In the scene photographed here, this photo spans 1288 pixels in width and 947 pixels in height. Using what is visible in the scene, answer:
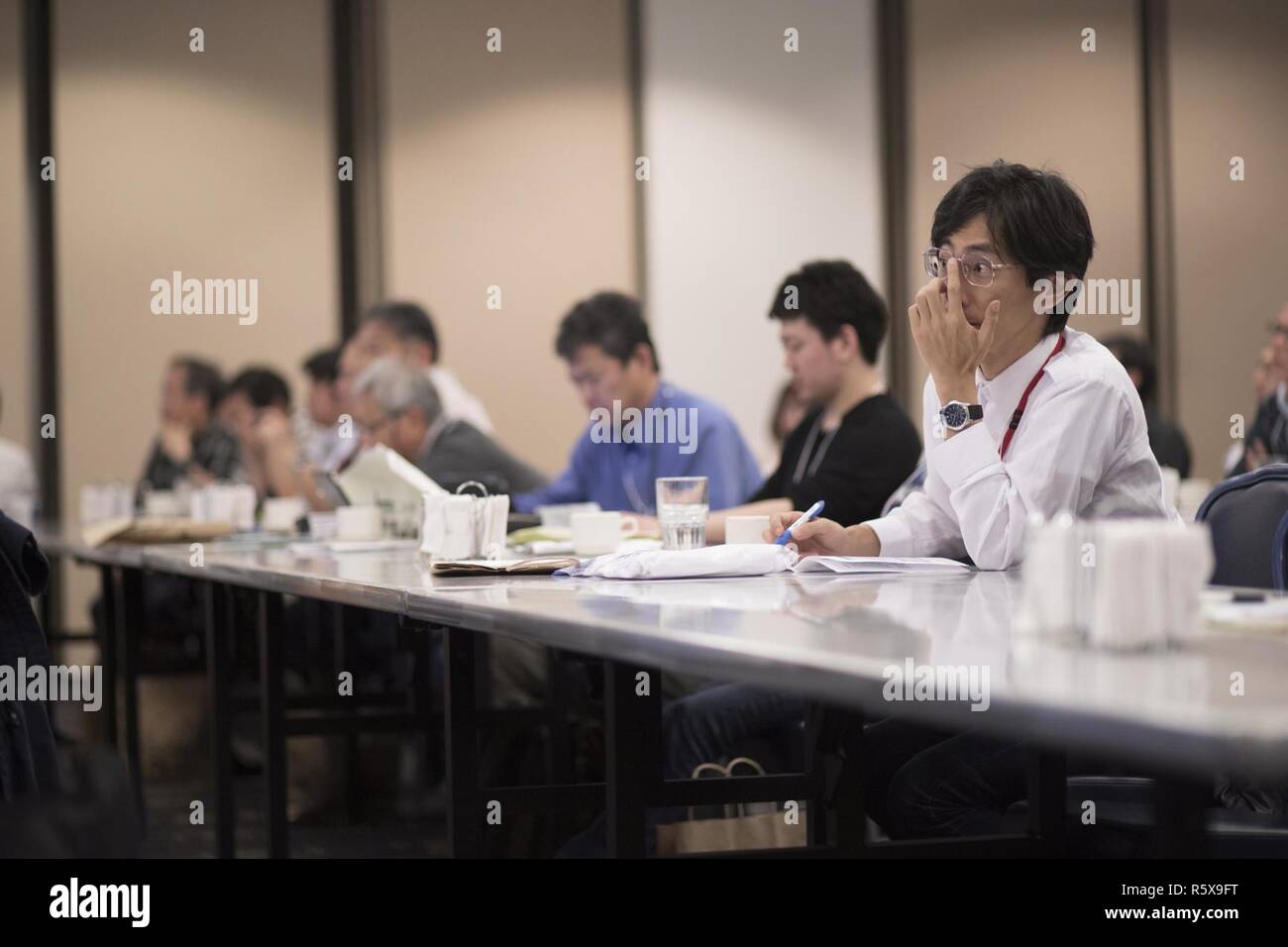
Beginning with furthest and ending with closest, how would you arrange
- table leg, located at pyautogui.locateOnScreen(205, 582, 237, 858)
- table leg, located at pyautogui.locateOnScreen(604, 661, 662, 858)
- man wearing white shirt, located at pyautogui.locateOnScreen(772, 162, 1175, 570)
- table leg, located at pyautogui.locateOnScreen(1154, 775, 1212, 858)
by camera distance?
table leg, located at pyautogui.locateOnScreen(205, 582, 237, 858), man wearing white shirt, located at pyautogui.locateOnScreen(772, 162, 1175, 570), table leg, located at pyautogui.locateOnScreen(604, 661, 662, 858), table leg, located at pyautogui.locateOnScreen(1154, 775, 1212, 858)

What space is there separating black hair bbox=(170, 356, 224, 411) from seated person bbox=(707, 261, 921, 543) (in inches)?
144

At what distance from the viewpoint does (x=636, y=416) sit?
13.2 ft

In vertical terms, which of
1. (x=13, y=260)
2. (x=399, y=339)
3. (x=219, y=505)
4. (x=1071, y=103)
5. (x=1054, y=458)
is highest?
(x=1071, y=103)

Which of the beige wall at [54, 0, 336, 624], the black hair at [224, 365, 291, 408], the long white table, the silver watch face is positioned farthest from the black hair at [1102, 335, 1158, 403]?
the beige wall at [54, 0, 336, 624]

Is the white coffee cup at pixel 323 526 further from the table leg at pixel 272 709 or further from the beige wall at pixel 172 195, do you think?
the beige wall at pixel 172 195

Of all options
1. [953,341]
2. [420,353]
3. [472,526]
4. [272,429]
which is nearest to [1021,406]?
[953,341]

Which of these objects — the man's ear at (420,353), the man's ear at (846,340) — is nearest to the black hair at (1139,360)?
the man's ear at (846,340)

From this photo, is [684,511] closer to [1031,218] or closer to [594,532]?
[594,532]

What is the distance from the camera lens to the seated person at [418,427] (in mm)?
4086

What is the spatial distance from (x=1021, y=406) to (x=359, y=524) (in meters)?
1.66

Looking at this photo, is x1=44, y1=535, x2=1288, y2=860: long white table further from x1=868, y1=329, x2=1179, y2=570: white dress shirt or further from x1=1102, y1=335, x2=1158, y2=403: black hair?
x1=1102, y1=335, x2=1158, y2=403: black hair

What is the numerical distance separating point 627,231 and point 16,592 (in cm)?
513

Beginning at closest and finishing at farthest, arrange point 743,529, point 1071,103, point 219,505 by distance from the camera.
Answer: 1. point 743,529
2. point 219,505
3. point 1071,103

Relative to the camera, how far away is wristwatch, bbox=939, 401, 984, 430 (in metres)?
2.10
